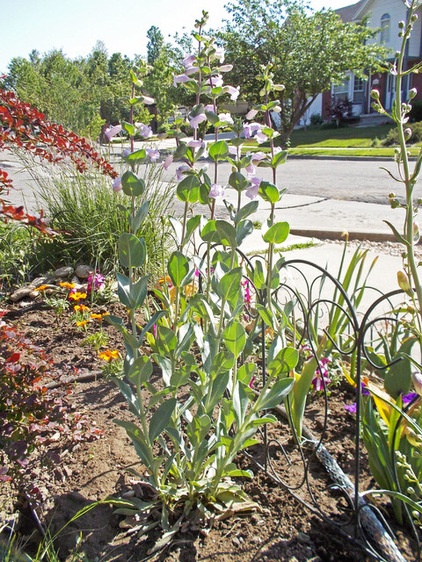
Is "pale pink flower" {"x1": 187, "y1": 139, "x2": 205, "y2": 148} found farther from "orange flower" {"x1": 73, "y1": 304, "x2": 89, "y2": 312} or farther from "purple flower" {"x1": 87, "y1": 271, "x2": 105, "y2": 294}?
"purple flower" {"x1": 87, "y1": 271, "x2": 105, "y2": 294}

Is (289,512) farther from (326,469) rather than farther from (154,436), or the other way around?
(154,436)

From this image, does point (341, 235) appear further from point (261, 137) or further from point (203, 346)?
point (203, 346)

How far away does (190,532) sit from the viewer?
6.03 ft

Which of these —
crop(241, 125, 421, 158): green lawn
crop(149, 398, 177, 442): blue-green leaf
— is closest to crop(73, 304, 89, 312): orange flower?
crop(149, 398, 177, 442): blue-green leaf

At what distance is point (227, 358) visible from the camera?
1.67 m

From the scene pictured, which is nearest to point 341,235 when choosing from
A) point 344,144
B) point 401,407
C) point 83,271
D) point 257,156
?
point 83,271

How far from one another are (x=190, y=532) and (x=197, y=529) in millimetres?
28

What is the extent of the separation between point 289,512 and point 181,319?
2.72 feet

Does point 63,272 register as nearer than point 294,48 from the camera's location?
Yes

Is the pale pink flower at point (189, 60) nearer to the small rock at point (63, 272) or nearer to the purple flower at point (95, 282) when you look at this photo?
the purple flower at point (95, 282)

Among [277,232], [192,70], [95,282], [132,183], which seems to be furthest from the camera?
[95,282]

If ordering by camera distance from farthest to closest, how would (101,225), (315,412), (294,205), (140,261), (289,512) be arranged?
(294,205) → (101,225) → (315,412) → (289,512) → (140,261)

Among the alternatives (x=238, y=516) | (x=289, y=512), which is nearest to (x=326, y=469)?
(x=289, y=512)

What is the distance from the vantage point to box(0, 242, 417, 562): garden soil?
177 centimetres
